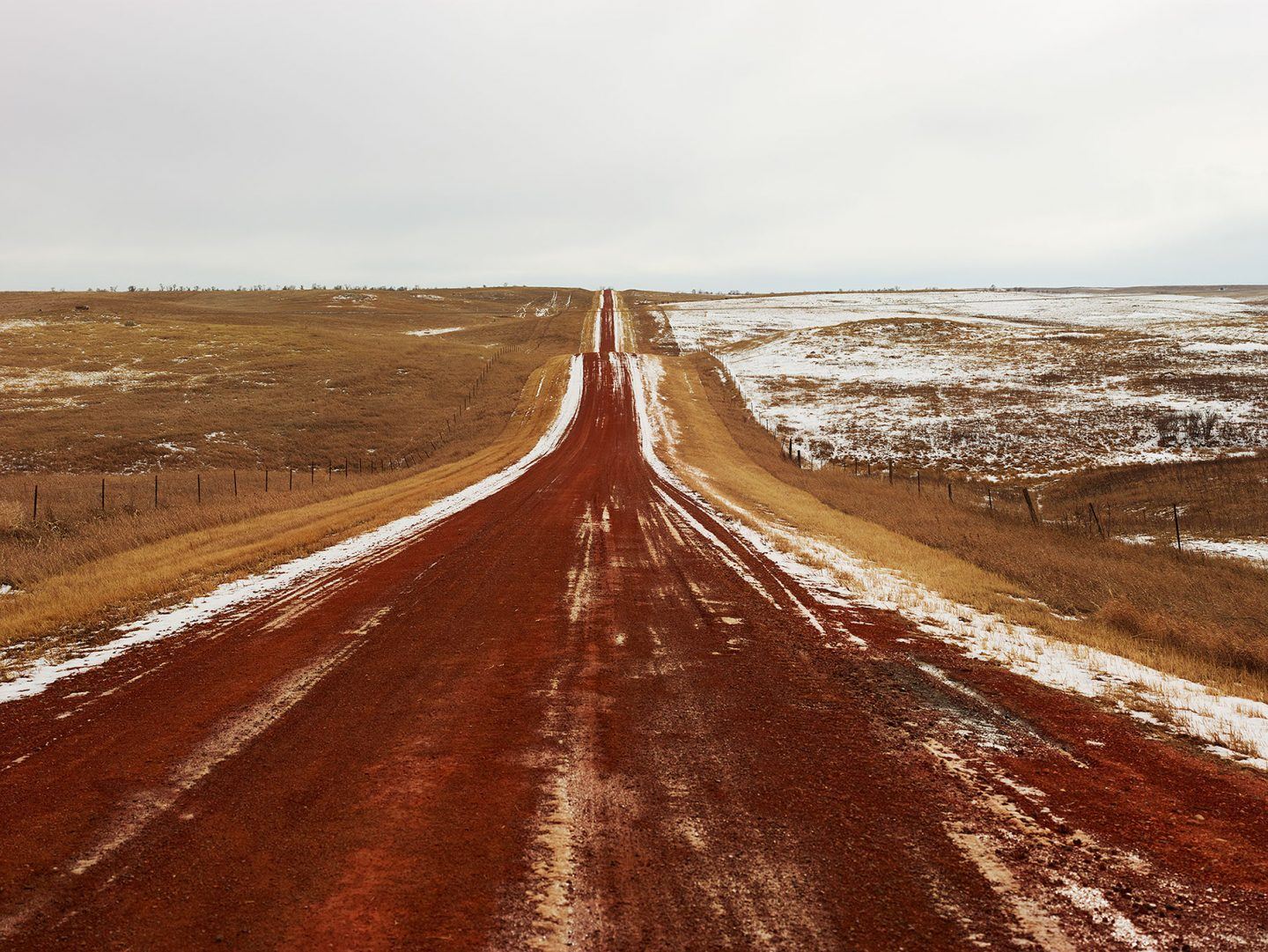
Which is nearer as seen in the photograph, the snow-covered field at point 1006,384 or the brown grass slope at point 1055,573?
the brown grass slope at point 1055,573

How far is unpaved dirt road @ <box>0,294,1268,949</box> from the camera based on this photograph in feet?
11.2

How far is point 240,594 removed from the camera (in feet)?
32.8

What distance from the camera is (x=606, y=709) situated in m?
6.00

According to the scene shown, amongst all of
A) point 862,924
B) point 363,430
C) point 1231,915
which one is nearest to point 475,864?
point 862,924

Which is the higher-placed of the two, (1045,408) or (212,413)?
(1045,408)

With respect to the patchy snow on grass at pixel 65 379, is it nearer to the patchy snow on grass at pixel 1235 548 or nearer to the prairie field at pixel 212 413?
the prairie field at pixel 212 413

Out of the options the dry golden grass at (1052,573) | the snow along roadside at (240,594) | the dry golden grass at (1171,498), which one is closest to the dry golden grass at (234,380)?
the snow along roadside at (240,594)

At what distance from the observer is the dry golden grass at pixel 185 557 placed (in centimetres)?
895

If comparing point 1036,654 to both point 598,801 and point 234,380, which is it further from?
point 234,380

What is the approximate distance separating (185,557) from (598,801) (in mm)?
11203

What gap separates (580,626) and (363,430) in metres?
33.1

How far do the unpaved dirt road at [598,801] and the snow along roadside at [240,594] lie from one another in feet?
1.40

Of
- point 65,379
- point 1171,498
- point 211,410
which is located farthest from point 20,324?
point 1171,498

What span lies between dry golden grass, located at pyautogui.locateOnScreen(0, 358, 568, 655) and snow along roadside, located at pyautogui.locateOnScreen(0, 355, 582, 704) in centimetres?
40
